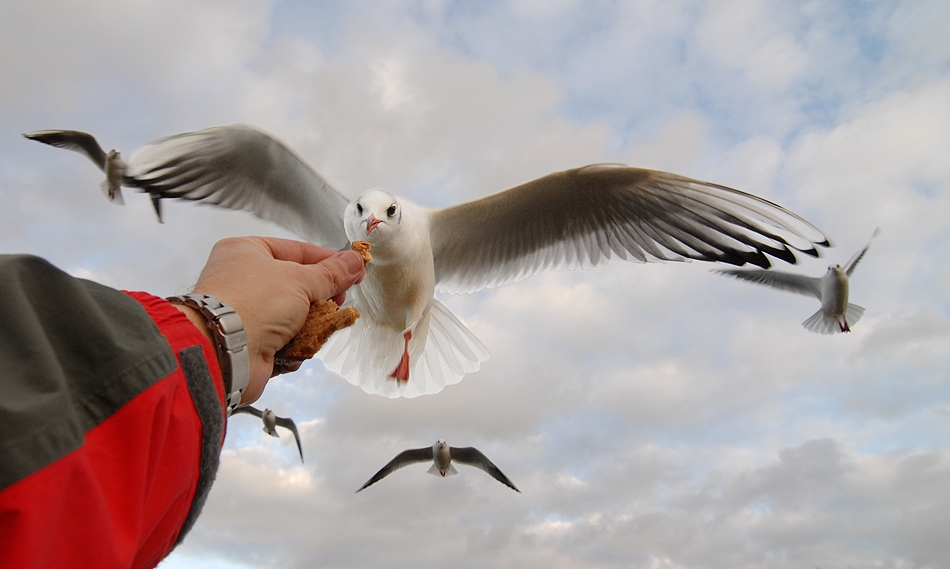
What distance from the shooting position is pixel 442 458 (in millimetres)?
6961

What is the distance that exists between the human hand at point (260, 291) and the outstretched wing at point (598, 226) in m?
1.81

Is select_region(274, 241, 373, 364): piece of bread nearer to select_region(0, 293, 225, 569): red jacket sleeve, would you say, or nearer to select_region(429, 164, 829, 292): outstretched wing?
select_region(0, 293, 225, 569): red jacket sleeve

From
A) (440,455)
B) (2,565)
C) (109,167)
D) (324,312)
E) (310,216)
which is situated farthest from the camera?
(440,455)

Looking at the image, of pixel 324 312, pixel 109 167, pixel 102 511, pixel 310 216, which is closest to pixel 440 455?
pixel 310 216

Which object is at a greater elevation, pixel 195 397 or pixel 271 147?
pixel 271 147

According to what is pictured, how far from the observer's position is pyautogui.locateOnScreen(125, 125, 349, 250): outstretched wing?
2564mm

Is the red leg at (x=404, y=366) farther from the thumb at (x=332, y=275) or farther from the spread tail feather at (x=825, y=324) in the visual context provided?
the spread tail feather at (x=825, y=324)

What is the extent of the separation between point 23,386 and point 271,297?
449mm

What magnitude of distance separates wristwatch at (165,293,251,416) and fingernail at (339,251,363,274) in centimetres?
45

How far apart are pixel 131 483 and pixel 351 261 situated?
2.46 feet

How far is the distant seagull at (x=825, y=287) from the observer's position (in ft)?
22.7

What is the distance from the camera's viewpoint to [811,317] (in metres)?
7.36

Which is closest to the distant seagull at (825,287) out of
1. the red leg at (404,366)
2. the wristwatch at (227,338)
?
the red leg at (404,366)

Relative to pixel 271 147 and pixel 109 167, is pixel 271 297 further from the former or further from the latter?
pixel 109 167
